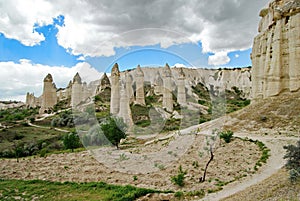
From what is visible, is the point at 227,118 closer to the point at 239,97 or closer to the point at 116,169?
the point at 116,169

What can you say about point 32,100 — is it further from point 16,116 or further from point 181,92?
point 181,92

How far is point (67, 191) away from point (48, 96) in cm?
6390

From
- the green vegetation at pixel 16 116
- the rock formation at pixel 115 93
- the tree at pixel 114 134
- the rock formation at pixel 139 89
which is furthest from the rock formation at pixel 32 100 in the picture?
the tree at pixel 114 134

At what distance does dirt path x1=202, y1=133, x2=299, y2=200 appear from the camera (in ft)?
35.9

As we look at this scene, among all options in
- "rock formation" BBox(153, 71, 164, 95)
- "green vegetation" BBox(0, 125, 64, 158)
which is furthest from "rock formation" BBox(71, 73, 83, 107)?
"rock formation" BBox(153, 71, 164, 95)

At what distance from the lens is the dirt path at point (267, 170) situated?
10945 millimetres

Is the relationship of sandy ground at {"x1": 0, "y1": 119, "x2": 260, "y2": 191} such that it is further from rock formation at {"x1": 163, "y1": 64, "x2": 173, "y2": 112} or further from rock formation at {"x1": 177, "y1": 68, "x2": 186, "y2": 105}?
rock formation at {"x1": 177, "y1": 68, "x2": 186, "y2": 105}

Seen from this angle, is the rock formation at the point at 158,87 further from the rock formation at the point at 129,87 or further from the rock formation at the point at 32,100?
the rock formation at the point at 32,100

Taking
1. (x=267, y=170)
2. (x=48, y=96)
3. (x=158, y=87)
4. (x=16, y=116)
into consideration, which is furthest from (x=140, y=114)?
(x=267, y=170)

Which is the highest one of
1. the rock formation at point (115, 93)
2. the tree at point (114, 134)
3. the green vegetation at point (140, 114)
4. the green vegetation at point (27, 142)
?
the rock formation at point (115, 93)

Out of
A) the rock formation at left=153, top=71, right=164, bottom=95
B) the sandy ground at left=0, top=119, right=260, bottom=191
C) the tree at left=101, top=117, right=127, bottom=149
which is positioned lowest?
the sandy ground at left=0, top=119, right=260, bottom=191

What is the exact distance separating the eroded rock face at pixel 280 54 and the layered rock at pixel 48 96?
5777cm

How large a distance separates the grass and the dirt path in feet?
Answer: 10.5

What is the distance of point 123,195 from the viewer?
11695mm
